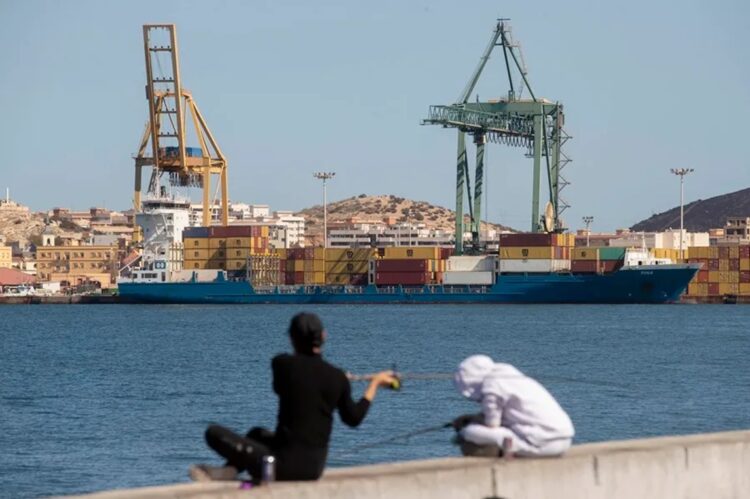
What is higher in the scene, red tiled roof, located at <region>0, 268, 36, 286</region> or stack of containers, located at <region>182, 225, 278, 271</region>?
stack of containers, located at <region>182, 225, 278, 271</region>

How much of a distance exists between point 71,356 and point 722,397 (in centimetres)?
2116

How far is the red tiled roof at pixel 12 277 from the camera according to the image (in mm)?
134500

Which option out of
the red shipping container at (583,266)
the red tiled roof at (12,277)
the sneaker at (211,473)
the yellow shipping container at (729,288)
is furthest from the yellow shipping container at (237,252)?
the sneaker at (211,473)

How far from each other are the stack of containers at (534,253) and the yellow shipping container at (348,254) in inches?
392

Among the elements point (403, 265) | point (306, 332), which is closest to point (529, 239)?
point (403, 265)

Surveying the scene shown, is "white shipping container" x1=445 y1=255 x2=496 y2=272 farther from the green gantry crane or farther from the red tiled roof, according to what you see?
the red tiled roof

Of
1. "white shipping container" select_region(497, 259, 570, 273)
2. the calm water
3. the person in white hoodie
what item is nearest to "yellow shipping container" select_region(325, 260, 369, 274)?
"white shipping container" select_region(497, 259, 570, 273)

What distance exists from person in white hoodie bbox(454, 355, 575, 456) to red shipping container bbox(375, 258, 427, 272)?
85.6 m

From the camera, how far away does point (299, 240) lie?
186125 millimetres

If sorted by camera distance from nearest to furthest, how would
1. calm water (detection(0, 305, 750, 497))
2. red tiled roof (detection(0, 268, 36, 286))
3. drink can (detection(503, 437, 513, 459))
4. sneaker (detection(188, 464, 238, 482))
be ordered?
1. sneaker (detection(188, 464, 238, 482))
2. drink can (detection(503, 437, 513, 459))
3. calm water (detection(0, 305, 750, 497))
4. red tiled roof (detection(0, 268, 36, 286))

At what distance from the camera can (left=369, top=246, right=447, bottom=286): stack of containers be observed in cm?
9325

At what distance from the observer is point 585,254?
8969cm

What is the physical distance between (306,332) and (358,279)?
90610 millimetres

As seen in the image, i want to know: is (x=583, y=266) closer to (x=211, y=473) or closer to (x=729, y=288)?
(x=729, y=288)
